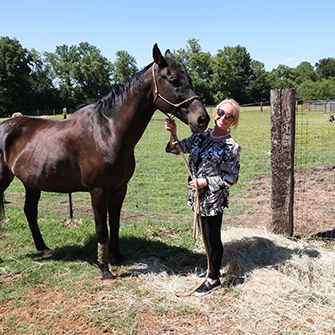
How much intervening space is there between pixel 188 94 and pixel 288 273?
2049 mm

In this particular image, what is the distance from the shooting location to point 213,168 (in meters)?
3.32

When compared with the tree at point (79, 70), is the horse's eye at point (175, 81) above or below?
below

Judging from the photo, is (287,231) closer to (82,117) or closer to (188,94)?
(188,94)

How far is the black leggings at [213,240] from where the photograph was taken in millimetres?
3434

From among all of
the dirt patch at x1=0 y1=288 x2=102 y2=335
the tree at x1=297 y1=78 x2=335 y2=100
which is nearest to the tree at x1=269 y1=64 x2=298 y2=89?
the tree at x1=297 y1=78 x2=335 y2=100

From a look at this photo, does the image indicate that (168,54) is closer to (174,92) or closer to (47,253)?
(174,92)

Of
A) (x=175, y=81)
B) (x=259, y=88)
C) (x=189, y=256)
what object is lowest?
(x=189, y=256)

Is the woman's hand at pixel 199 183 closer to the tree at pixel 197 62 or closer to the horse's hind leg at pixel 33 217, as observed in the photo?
the horse's hind leg at pixel 33 217

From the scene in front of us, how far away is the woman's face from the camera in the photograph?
3.26m

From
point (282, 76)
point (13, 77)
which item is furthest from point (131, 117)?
point (282, 76)

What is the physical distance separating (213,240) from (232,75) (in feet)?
256

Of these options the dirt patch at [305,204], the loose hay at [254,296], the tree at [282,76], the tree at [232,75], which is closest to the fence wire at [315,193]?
the dirt patch at [305,204]

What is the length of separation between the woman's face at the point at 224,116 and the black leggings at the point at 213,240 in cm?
82

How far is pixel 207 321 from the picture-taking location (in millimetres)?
3078
